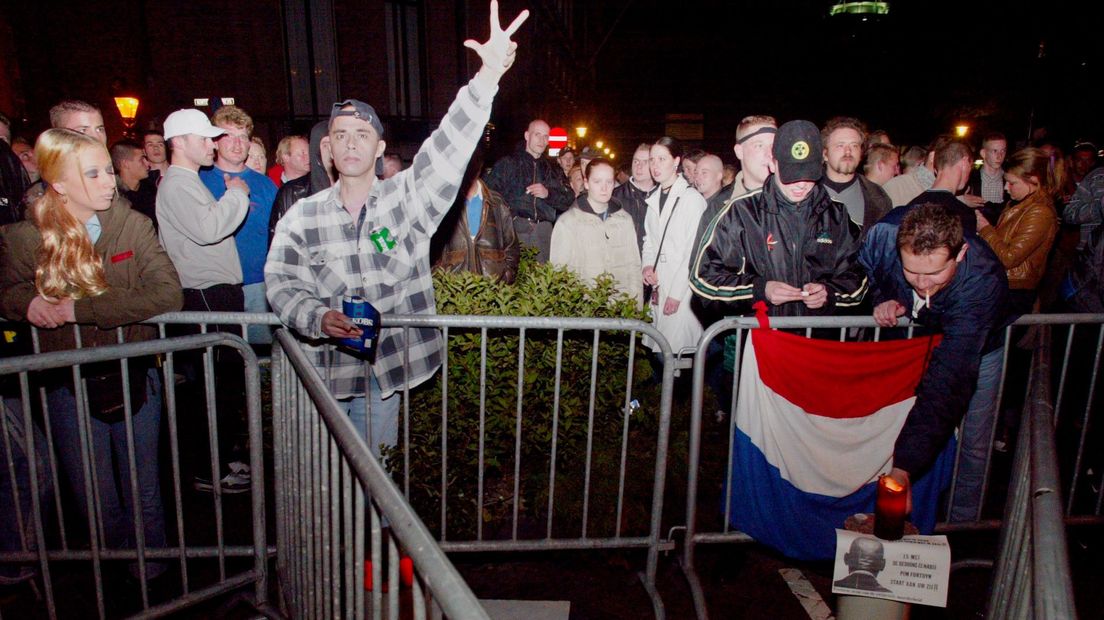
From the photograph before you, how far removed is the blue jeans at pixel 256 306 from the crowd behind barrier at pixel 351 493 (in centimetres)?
140

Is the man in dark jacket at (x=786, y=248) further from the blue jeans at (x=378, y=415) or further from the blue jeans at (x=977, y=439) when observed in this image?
the blue jeans at (x=378, y=415)

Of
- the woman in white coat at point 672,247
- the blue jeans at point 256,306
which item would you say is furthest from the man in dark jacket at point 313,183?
the woman in white coat at point 672,247

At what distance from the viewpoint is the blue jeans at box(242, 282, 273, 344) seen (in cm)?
499

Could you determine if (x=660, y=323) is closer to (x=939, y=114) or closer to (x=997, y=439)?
(x=997, y=439)

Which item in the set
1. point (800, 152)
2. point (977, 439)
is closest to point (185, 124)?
point (800, 152)

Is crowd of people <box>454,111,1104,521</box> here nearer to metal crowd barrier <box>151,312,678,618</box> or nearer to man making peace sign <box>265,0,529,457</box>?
metal crowd barrier <box>151,312,678,618</box>

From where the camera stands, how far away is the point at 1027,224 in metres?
5.57

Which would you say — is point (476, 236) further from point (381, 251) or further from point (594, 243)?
point (381, 251)

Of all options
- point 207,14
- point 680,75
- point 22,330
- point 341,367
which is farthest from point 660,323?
point 680,75

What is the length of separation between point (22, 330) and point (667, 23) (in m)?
31.7

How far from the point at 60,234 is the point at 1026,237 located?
676 cm

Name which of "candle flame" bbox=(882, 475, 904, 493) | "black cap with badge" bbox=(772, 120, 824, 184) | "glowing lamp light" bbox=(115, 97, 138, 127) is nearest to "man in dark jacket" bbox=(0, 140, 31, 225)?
"black cap with badge" bbox=(772, 120, 824, 184)

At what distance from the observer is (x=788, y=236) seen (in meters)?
4.00

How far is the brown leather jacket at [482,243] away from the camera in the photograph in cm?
527
